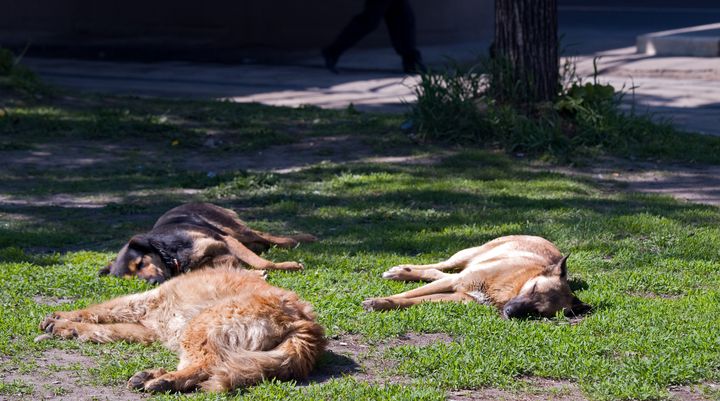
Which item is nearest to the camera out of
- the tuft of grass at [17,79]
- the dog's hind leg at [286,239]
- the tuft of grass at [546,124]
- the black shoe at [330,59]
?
the dog's hind leg at [286,239]

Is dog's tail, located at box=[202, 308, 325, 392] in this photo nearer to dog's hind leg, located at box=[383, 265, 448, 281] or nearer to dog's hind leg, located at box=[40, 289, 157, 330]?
dog's hind leg, located at box=[40, 289, 157, 330]

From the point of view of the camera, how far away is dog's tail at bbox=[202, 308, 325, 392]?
4793mm

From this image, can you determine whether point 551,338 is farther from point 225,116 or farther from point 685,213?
point 225,116

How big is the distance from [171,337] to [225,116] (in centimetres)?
810

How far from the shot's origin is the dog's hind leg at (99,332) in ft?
18.4

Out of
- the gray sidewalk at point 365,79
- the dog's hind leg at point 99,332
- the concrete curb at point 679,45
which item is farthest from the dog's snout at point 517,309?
the concrete curb at point 679,45

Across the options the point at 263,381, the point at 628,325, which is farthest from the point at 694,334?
the point at 263,381

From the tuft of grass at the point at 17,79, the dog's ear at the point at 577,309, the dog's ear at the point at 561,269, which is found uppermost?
the tuft of grass at the point at 17,79

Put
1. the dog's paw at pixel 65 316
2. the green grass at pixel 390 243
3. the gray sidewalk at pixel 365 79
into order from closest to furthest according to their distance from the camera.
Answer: the green grass at pixel 390 243 → the dog's paw at pixel 65 316 → the gray sidewalk at pixel 365 79

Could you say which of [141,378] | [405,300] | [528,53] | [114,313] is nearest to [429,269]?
[405,300]

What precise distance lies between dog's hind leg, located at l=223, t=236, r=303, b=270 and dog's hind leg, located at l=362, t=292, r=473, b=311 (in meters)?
1.03

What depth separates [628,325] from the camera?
5809 millimetres

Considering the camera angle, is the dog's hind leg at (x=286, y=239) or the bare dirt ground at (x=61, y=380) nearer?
the bare dirt ground at (x=61, y=380)

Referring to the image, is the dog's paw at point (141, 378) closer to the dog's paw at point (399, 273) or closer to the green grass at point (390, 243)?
the green grass at point (390, 243)
